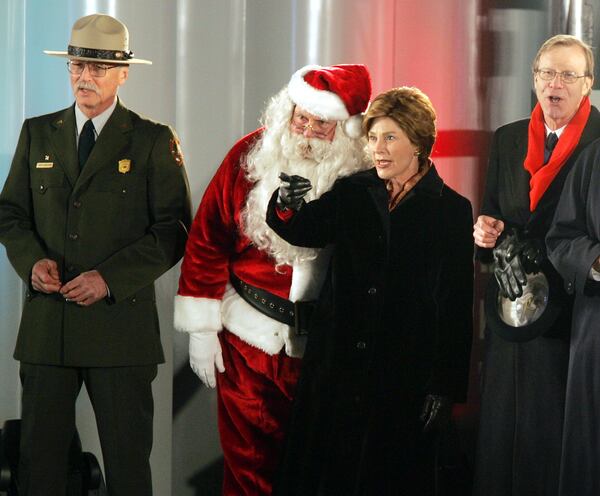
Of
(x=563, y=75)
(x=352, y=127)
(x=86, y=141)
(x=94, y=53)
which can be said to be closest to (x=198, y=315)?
(x=86, y=141)

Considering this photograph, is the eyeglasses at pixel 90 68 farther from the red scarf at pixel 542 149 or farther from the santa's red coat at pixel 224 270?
the red scarf at pixel 542 149

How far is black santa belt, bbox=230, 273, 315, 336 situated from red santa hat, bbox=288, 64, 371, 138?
583 mm

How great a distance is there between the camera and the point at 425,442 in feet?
12.6

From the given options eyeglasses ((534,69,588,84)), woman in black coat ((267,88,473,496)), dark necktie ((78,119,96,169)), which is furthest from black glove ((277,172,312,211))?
eyeglasses ((534,69,588,84))

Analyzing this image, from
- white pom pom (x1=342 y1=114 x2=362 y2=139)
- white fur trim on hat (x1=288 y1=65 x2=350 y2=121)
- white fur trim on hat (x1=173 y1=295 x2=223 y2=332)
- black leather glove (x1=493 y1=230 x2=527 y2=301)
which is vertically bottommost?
white fur trim on hat (x1=173 y1=295 x2=223 y2=332)

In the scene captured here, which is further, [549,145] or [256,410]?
[256,410]

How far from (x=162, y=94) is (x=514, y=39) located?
4.19ft

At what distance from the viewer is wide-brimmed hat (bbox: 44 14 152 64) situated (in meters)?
3.95

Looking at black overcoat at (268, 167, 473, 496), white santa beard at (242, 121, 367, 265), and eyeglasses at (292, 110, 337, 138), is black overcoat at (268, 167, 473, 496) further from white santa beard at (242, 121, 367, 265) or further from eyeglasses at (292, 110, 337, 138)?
eyeglasses at (292, 110, 337, 138)

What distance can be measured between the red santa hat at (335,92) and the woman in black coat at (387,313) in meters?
0.14

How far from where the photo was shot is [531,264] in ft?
12.8

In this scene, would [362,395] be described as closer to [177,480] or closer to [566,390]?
[566,390]

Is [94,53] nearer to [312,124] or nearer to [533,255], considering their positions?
[312,124]

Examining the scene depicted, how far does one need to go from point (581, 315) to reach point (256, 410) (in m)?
1.11
